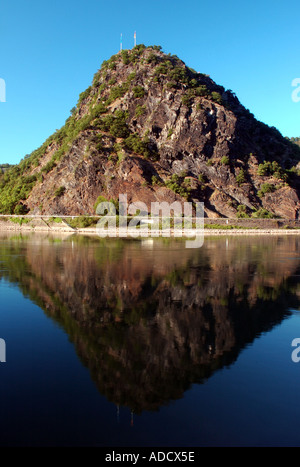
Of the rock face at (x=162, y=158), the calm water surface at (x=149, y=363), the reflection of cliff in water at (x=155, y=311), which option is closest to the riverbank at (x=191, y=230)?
the rock face at (x=162, y=158)

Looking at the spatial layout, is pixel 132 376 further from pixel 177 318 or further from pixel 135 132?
pixel 135 132

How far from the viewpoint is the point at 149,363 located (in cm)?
1195

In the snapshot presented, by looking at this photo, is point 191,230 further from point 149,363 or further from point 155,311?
point 149,363

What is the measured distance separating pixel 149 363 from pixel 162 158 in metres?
92.7

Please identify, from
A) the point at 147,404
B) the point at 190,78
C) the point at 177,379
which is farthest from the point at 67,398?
the point at 190,78

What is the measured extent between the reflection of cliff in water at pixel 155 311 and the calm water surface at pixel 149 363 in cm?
6

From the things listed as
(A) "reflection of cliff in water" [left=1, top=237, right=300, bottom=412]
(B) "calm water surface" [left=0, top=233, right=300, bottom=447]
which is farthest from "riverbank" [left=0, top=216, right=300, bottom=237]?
(B) "calm water surface" [left=0, top=233, right=300, bottom=447]

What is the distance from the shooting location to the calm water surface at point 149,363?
8438mm

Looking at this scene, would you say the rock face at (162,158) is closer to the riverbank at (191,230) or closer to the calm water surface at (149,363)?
the riverbank at (191,230)

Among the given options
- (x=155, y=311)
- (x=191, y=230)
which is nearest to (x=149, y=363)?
(x=155, y=311)

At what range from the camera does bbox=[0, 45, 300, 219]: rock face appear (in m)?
94.0

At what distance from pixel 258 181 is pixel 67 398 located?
101m

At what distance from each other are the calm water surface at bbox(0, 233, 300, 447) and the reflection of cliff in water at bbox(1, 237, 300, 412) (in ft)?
0.20

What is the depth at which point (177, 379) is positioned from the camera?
1095cm
